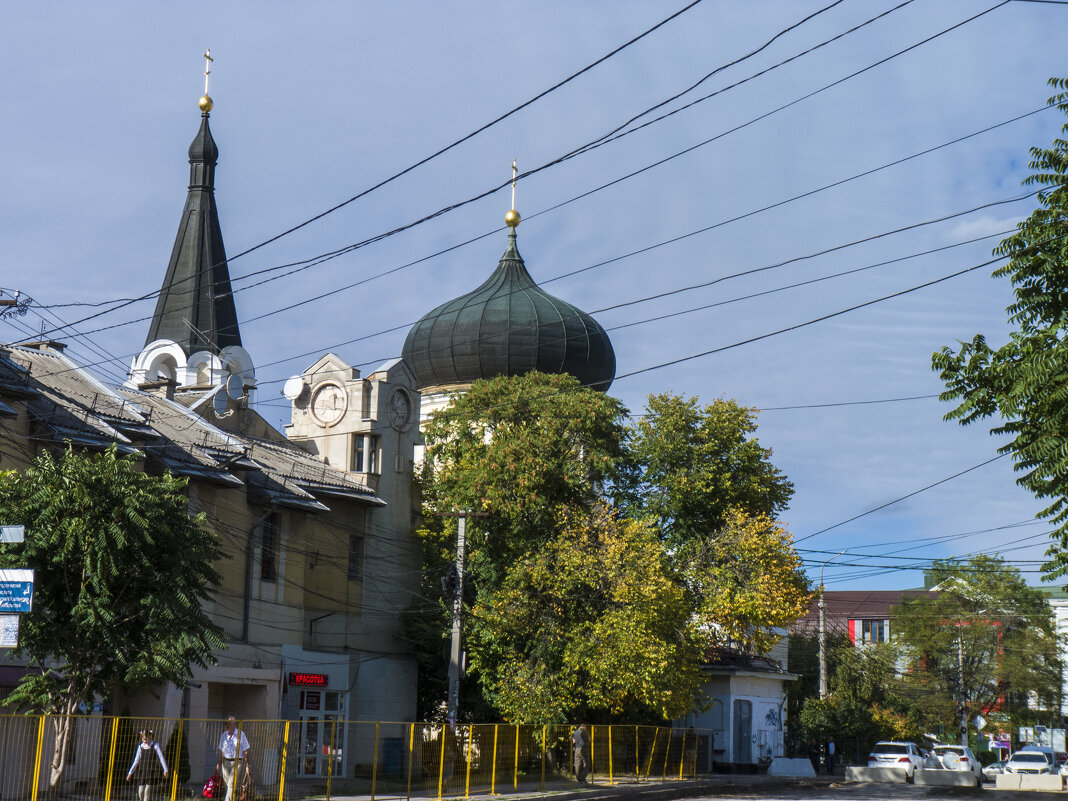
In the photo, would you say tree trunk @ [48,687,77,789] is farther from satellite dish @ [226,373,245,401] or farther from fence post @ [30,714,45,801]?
satellite dish @ [226,373,245,401]

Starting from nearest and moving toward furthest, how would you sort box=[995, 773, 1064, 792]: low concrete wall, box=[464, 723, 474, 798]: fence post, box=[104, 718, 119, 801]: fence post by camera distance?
box=[104, 718, 119, 801]: fence post
box=[464, 723, 474, 798]: fence post
box=[995, 773, 1064, 792]: low concrete wall

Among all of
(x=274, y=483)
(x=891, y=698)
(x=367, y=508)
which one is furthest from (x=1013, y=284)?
(x=891, y=698)

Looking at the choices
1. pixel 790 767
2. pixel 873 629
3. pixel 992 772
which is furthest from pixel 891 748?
pixel 873 629

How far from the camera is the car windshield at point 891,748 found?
45.1 metres

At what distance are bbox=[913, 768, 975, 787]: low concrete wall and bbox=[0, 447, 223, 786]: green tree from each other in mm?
29769

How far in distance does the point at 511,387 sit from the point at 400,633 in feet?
28.3

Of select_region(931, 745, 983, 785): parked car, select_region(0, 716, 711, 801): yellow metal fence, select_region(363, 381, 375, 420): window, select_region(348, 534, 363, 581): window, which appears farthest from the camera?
select_region(931, 745, 983, 785): parked car

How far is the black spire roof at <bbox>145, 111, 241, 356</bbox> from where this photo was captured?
53.9 metres

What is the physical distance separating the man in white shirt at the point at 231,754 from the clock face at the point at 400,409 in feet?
65.0

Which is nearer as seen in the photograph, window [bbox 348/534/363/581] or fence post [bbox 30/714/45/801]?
fence post [bbox 30/714/45/801]

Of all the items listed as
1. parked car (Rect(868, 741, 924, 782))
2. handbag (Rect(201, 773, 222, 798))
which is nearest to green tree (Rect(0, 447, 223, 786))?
handbag (Rect(201, 773, 222, 798))

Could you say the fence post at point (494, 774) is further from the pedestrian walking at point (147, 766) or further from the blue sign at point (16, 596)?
the blue sign at point (16, 596)

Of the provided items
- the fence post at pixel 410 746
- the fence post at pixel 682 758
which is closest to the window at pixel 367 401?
the fence post at pixel 682 758

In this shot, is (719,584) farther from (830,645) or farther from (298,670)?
(830,645)
